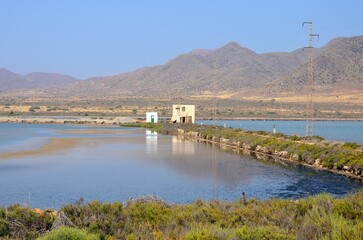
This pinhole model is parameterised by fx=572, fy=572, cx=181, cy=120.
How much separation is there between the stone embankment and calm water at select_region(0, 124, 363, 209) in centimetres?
121

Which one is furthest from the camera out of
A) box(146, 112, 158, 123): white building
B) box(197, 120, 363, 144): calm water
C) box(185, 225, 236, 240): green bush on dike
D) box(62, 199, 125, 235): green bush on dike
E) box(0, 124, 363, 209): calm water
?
box(146, 112, 158, 123): white building

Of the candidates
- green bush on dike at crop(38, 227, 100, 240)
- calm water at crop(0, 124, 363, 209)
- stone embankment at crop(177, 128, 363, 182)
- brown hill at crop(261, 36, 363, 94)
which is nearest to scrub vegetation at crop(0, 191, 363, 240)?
green bush on dike at crop(38, 227, 100, 240)

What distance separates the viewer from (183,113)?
3081 inches

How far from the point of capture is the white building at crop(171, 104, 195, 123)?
3059 inches

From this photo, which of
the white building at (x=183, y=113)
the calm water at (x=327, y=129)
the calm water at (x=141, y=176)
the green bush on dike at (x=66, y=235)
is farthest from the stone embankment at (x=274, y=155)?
the green bush on dike at (x=66, y=235)

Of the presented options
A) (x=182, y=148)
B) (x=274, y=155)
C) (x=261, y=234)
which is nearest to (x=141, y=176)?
(x=274, y=155)

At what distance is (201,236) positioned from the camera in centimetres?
870

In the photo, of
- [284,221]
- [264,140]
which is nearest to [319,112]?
[264,140]

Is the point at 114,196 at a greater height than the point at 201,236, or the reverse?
the point at 201,236

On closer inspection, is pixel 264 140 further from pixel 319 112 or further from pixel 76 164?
pixel 319 112

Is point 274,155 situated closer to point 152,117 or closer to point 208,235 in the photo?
point 208,235

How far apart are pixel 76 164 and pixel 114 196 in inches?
482

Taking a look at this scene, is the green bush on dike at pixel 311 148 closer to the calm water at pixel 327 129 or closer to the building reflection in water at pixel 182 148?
the building reflection in water at pixel 182 148

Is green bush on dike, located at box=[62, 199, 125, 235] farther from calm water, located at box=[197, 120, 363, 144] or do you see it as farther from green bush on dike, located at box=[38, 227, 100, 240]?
calm water, located at box=[197, 120, 363, 144]
